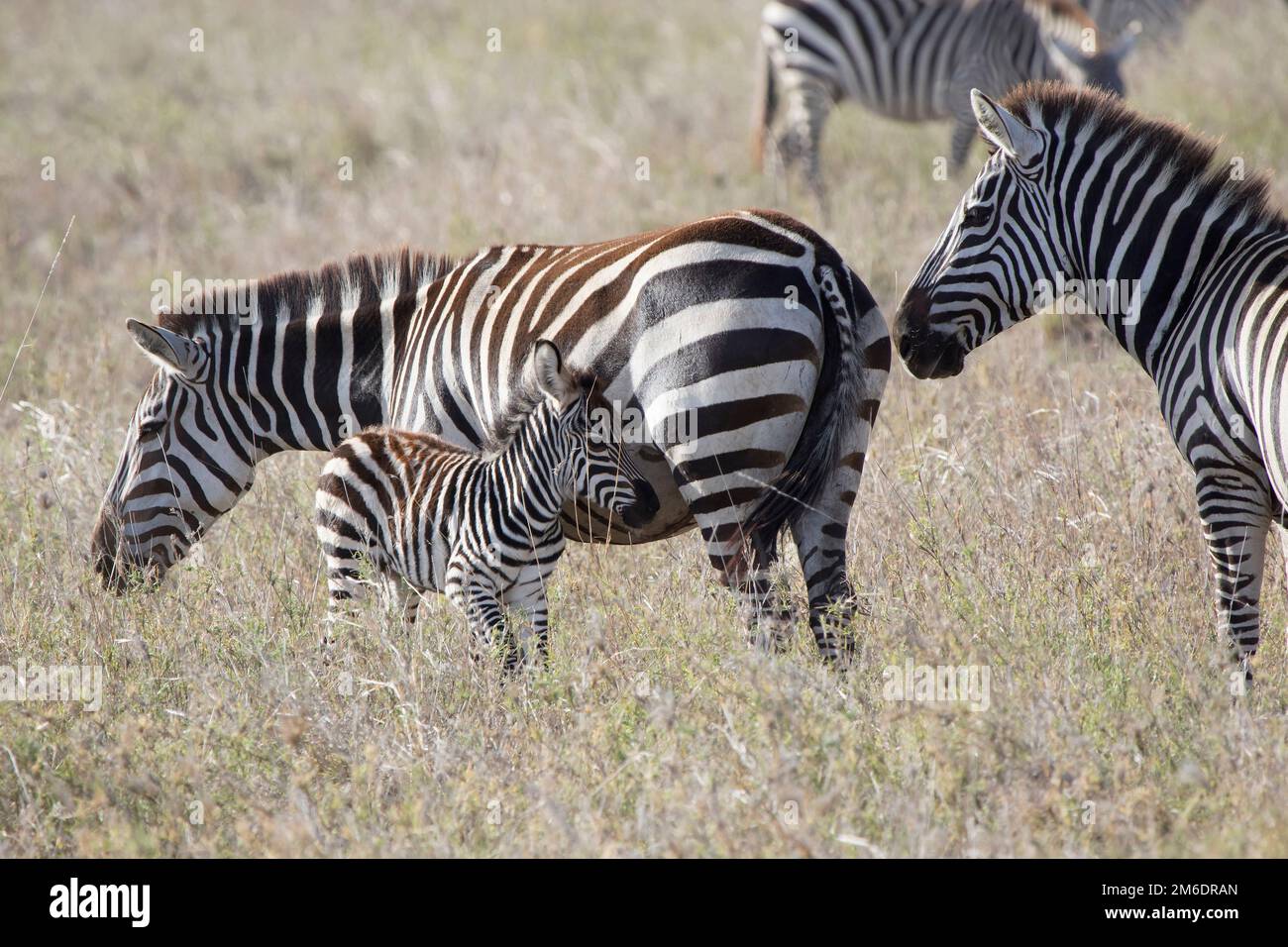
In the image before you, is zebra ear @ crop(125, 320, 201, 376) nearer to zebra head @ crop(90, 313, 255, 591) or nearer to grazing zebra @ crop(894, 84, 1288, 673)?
zebra head @ crop(90, 313, 255, 591)

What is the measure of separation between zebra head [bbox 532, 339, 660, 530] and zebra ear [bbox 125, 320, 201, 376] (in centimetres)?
188

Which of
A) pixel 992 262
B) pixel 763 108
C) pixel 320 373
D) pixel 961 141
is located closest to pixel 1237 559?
pixel 992 262

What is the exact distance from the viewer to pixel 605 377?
16.8 feet

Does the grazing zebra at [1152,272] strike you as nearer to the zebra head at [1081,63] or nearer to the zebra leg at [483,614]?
the zebra leg at [483,614]

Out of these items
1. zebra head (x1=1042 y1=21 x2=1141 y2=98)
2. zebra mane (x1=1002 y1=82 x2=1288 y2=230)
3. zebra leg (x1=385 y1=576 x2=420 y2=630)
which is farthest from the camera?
zebra head (x1=1042 y1=21 x2=1141 y2=98)

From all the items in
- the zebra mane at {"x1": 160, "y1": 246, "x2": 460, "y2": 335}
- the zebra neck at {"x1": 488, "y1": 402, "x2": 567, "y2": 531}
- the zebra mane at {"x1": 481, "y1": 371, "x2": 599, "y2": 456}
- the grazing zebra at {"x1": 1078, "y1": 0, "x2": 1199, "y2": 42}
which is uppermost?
the grazing zebra at {"x1": 1078, "y1": 0, "x2": 1199, "y2": 42}

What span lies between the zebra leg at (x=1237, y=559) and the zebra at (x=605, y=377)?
128 centimetres

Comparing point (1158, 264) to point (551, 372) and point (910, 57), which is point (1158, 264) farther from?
point (910, 57)

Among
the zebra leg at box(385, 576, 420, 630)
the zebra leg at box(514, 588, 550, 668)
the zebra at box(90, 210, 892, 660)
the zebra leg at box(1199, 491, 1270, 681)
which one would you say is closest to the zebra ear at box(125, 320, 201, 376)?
the zebra at box(90, 210, 892, 660)

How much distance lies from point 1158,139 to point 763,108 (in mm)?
7792

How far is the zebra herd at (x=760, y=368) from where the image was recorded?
4.69m

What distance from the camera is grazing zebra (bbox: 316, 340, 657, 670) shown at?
509 cm
